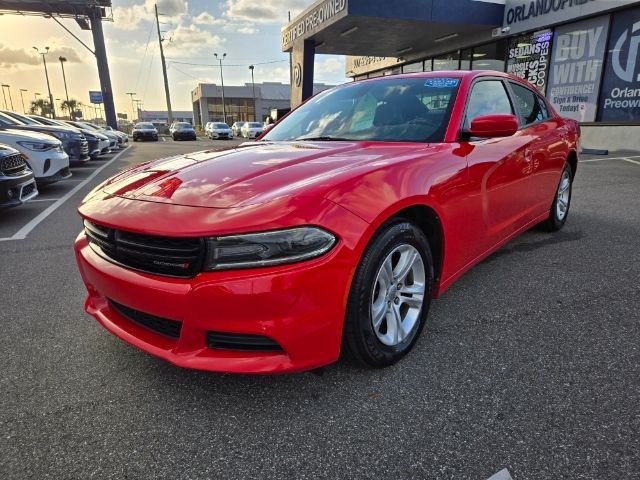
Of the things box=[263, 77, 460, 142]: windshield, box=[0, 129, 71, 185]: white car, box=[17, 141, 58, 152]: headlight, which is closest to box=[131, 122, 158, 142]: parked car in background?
box=[0, 129, 71, 185]: white car

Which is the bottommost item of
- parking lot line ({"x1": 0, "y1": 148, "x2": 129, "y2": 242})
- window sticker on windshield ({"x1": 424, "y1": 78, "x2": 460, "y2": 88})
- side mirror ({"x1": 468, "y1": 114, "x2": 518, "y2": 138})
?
parking lot line ({"x1": 0, "y1": 148, "x2": 129, "y2": 242})

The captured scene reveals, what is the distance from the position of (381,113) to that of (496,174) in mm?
846

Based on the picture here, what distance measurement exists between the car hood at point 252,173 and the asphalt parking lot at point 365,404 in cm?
86

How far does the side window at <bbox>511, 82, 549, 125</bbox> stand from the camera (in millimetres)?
3459

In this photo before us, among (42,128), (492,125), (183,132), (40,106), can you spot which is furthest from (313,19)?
(40,106)

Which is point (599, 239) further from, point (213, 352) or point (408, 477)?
point (213, 352)

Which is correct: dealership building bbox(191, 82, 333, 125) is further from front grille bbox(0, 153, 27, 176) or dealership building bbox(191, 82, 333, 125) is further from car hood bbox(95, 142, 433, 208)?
car hood bbox(95, 142, 433, 208)

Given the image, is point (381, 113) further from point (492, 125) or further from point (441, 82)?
point (492, 125)

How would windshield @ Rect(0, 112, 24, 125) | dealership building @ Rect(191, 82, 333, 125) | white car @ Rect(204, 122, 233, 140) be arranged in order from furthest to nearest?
dealership building @ Rect(191, 82, 333, 125) < white car @ Rect(204, 122, 233, 140) < windshield @ Rect(0, 112, 24, 125)

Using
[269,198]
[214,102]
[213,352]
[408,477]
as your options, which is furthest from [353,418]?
[214,102]

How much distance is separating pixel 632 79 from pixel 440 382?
13649 mm

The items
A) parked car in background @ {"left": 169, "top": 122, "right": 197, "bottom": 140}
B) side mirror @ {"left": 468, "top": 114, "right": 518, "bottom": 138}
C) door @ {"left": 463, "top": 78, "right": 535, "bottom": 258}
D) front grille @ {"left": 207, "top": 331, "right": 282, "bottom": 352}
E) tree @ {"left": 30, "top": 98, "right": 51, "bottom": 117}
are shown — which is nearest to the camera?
front grille @ {"left": 207, "top": 331, "right": 282, "bottom": 352}

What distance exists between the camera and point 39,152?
6.98m

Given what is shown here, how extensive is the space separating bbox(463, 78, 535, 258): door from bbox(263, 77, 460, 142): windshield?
203 millimetres
